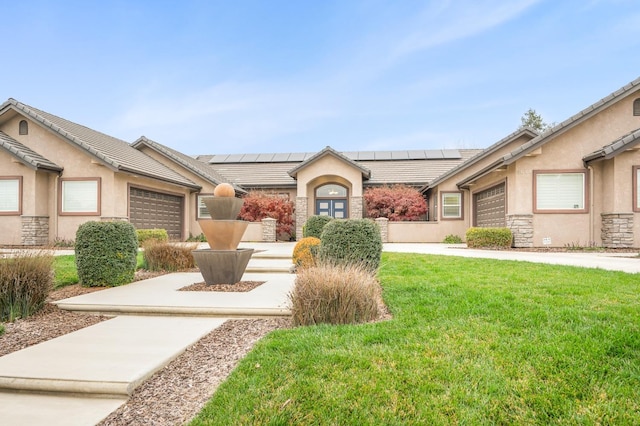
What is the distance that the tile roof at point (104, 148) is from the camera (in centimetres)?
1543

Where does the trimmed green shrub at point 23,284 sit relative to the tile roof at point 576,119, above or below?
below

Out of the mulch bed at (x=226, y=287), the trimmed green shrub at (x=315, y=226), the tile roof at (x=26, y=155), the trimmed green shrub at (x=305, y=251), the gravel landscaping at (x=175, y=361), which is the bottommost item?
the gravel landscaping at (x=175, y=361)

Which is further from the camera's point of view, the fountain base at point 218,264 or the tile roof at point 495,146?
the tile roof at point 495,146

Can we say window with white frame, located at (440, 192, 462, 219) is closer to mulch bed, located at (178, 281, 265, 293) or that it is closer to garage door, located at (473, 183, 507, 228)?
garage door, located at (473, 183, 507, 228)

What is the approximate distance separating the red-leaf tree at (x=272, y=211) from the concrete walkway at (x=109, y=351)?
14604 mm

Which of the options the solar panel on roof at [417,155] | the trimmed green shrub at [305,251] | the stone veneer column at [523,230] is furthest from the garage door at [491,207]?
the trimmed green shrub at [305,251]

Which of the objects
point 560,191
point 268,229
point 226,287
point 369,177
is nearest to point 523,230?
point 560,191

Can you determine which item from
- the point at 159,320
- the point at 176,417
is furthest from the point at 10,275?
the point at 176,417

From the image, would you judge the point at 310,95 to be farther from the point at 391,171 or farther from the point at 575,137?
the point at 575,137

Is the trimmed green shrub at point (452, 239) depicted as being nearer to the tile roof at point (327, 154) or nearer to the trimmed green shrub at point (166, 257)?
the tile roof at point (327, 154)

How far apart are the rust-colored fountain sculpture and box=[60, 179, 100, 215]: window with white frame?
11.2 meters

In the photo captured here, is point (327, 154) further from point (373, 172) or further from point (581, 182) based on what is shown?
point (581, 182)

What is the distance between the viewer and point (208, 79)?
64.2 feet

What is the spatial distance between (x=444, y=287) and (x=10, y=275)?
6113 millimetres
